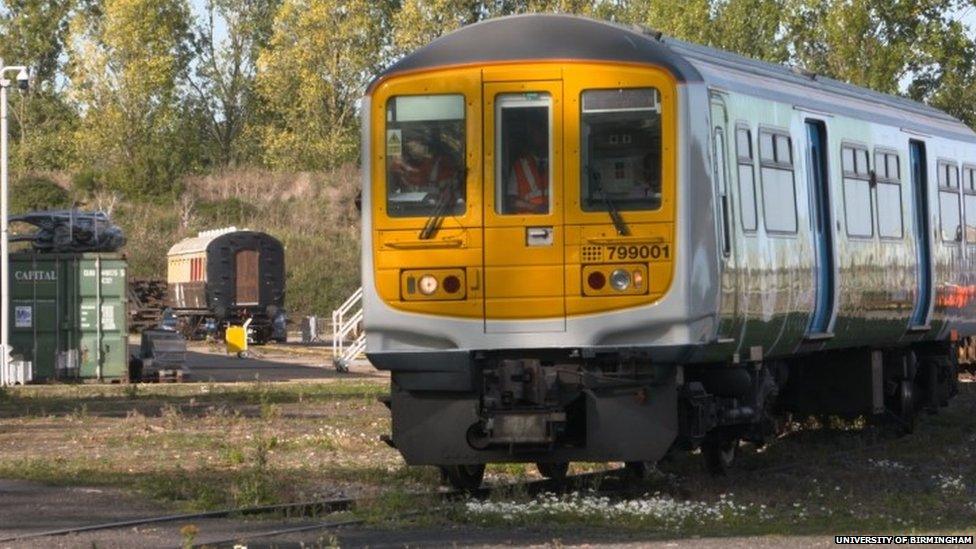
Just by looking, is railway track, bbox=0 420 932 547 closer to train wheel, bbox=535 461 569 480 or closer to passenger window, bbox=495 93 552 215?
train wheel, bbox=535 461 569 480

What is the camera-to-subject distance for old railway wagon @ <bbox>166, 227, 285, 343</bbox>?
52750 millimetres

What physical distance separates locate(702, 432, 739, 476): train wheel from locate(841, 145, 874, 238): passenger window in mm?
2197

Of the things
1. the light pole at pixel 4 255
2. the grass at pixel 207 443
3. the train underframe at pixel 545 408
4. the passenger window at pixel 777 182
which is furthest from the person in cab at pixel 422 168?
the light pole at pixel 4 255

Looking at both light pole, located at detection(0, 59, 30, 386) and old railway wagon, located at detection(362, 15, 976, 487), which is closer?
old railway wagon, located at detection(362, 15, 976, 487)

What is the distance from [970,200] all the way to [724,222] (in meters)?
8.11

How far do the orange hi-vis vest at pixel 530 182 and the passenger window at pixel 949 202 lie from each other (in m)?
7.45

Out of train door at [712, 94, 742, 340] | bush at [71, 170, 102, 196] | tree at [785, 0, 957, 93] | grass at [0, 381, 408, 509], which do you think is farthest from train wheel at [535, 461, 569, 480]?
bush at [71, 170, 102, 196]

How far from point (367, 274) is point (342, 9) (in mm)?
57542

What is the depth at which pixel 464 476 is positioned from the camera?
1473cm

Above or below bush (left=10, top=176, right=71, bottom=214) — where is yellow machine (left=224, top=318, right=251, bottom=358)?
below

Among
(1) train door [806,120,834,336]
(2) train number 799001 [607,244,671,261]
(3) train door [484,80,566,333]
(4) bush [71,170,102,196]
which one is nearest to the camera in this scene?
(2) train number 799001 [607,244,671,261]

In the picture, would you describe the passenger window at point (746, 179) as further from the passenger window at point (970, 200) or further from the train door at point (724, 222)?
the passenger window at point (970, 200)

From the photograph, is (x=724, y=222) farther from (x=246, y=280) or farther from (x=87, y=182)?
(x=87, y=182)

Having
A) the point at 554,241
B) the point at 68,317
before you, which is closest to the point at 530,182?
the point at 554,241
